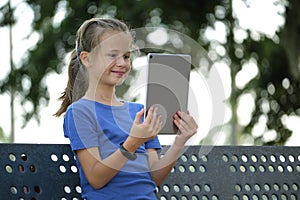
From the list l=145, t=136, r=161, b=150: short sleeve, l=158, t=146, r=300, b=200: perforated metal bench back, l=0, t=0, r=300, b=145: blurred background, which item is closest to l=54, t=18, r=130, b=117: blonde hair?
l=145, t=136, r=161, b=150: short sleeve

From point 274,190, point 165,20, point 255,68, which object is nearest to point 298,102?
point 255,68

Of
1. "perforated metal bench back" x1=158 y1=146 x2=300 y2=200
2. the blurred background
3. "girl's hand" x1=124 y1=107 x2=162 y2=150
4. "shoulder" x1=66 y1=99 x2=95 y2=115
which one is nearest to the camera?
"girl's hand" x1=124 y1=107 x2=162 y2=150

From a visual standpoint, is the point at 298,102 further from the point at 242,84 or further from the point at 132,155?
the point at 132,155

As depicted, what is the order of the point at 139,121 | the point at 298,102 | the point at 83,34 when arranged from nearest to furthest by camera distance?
the point at 139,121 → the point at 83,34 → the point at 298,102

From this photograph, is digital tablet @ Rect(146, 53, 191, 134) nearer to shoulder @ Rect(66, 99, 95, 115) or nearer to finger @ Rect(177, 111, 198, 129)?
finger @ Rect(177, 111, 198, 129)

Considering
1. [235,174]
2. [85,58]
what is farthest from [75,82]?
[235,174]

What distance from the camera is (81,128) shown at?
2.16 m

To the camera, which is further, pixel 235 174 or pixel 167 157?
pixel 235 174

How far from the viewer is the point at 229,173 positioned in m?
2.67

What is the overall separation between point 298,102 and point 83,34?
174 inches

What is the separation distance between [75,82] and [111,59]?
0.16 metres

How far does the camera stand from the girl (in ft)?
6.97

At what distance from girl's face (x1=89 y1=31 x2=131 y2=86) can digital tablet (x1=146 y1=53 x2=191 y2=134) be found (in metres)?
0.10

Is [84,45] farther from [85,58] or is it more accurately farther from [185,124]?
[185,124]
